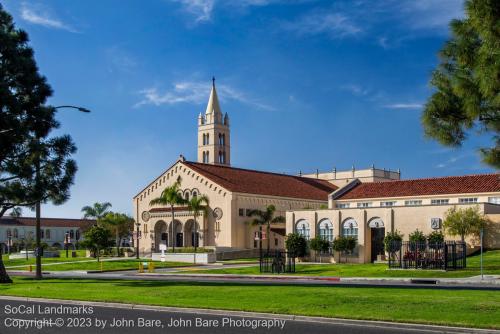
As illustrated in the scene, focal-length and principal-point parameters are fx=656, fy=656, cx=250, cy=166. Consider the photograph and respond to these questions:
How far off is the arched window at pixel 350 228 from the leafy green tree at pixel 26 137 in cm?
2652

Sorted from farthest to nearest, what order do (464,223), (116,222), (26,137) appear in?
(116,222) → (464,223) → (26,137)

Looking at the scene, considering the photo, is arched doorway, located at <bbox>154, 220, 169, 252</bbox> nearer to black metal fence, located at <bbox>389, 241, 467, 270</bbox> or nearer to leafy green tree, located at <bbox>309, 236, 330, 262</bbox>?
leafy green tree, located at <bbox>309, 236, 330, 262</bbox>

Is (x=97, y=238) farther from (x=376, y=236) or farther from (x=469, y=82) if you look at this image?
(x=469, y=82)

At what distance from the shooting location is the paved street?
1424 cm

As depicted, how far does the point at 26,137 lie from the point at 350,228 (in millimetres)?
28794

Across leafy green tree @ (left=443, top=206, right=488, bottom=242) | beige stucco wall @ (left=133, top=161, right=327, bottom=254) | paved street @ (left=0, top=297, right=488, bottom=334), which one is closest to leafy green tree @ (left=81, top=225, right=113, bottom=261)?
beige stucco wall @ (left=133, top=161, right=327, bottom=254)

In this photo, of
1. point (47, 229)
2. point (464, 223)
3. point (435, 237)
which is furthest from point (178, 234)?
point (47, 229)

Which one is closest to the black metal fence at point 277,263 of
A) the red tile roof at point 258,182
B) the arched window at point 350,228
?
the arched window at point 350,228

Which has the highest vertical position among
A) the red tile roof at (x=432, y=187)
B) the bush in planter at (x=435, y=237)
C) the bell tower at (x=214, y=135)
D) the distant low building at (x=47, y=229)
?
the bell tower at (x=214, y=135)

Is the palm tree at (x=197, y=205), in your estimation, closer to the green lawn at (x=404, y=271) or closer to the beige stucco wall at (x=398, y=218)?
the beige stucco wall at (x=398, y=218)

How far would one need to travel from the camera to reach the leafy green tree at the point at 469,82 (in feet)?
55.3

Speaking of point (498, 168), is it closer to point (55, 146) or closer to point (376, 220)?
point (55, 146)

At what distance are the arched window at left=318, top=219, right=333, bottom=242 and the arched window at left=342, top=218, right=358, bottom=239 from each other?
116 centimetres

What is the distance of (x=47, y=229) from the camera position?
12694 cm
